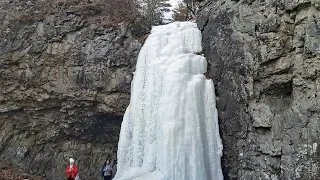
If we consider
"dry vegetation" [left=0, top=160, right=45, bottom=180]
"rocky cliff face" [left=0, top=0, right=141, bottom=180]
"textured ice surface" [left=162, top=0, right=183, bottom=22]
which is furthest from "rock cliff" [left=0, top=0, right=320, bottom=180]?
"textured ice surface" [left=162, top=0, right=183, bottom=22]

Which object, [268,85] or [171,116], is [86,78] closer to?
[171,116]

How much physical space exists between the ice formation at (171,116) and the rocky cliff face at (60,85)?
42.1 inches

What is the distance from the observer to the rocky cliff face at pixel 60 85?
1191 centimetres

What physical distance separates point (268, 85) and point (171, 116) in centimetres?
268

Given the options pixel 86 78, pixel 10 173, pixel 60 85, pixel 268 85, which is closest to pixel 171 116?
pixel 268 85

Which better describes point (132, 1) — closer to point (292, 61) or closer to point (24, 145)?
point (24, 145)

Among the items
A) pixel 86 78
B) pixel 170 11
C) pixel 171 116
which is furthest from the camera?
pixel 170 11

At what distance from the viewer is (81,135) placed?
12.6 meters

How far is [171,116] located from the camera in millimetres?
9297

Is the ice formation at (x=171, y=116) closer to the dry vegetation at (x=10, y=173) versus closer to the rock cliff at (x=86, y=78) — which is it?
the rock cliff at (x=86, y=78)

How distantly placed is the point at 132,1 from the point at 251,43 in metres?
6.92

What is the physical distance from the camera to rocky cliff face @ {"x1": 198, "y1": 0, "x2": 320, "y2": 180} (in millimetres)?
7098

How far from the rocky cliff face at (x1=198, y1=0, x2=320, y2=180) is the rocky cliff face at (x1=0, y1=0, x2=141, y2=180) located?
3.75 m

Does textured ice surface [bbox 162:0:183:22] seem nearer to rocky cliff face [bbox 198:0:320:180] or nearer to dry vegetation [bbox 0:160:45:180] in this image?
rocky cliff face [bbox 198:0:320:180]
